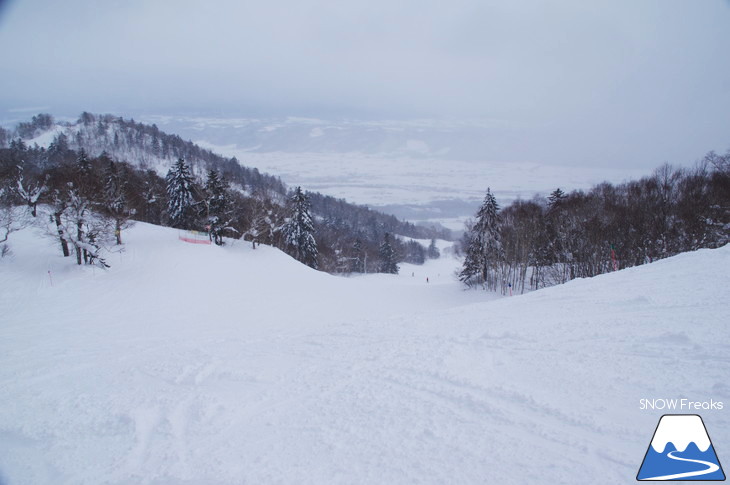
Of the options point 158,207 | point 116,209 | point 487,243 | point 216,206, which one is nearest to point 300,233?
point 216,206

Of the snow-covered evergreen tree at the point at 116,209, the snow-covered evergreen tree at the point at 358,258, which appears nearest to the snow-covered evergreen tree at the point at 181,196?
the snow-covered evergreen tree at the point at 116,209

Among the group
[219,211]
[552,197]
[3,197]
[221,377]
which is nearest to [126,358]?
[221,377]

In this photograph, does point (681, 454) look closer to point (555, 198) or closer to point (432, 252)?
point (555, 198)

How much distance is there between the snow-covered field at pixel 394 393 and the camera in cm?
399

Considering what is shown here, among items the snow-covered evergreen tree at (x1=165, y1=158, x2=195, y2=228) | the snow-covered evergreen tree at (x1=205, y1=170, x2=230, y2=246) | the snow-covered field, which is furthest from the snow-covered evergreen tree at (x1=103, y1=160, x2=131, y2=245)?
the snow-covered field

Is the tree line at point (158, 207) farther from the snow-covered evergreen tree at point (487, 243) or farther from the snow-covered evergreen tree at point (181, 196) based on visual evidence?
the snow-covered evergreen tree at point (487, 243)

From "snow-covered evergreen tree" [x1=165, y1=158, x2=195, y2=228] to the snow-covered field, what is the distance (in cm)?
3068

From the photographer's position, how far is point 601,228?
2777 cm

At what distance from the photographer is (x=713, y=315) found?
22.5 ft

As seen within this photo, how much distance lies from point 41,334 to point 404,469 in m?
14.5

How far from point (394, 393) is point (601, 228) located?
29.2 m

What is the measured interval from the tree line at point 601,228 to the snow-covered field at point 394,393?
17030 millimetres

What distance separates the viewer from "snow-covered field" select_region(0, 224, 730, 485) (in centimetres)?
399

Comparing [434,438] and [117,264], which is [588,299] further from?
[117,264]
